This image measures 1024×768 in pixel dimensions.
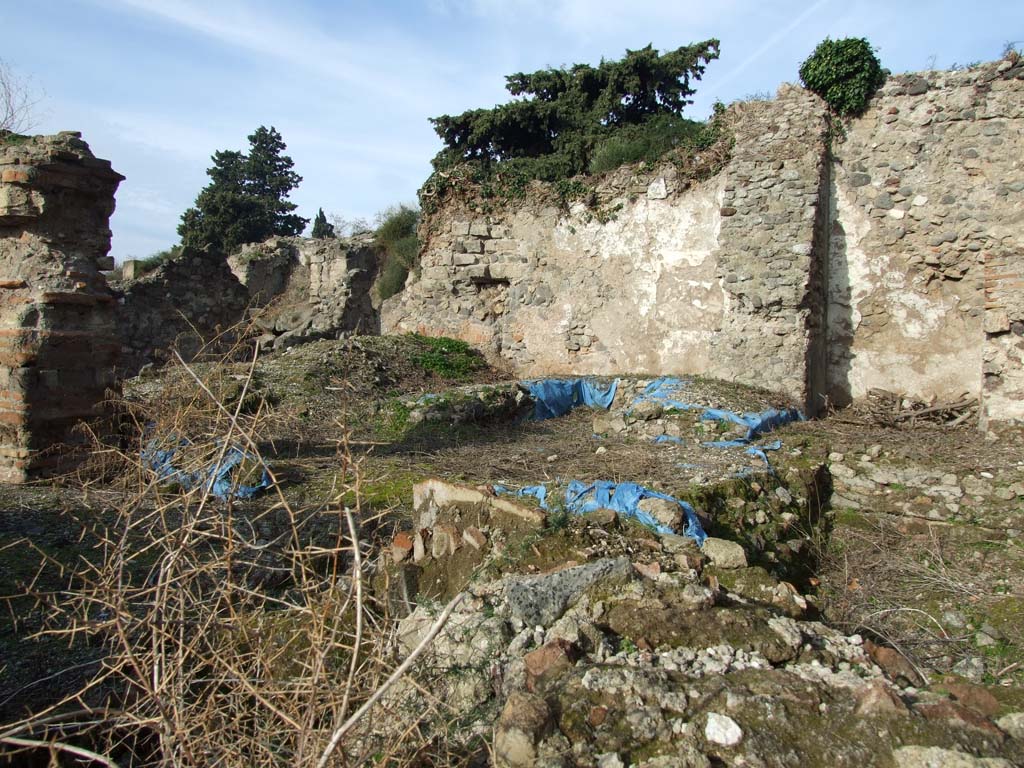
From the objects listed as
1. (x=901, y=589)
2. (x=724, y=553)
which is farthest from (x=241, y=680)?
(x=901, y=589)

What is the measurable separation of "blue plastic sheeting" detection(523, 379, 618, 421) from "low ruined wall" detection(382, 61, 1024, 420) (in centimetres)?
117

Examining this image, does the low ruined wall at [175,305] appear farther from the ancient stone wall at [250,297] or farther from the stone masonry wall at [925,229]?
the stone masonry wall at [925,229]

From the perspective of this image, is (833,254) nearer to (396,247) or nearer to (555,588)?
(555,588)

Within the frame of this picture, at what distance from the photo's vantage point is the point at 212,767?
2.04 m

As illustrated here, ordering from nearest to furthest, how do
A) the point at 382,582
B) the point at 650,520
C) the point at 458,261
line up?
the point at 382,582 → the point at 650,520 → the point at 458,261

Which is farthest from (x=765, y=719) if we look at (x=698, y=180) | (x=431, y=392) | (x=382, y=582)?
(x=698, y=180)

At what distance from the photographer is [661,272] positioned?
941 cm

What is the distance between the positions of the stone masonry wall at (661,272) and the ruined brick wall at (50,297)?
5.55 metres

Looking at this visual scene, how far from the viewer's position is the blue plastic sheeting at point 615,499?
4359mm

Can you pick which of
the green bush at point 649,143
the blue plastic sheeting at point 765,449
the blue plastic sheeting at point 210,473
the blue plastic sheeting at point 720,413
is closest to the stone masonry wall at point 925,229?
the blue plastic sheeting at point 720,413

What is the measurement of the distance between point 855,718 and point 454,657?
145cm

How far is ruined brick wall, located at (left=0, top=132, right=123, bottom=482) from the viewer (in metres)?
5.78

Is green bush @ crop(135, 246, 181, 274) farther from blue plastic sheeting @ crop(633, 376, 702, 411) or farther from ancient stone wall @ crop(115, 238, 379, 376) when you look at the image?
blue plastic sheeting @ crop(633, 376, 702, 411)

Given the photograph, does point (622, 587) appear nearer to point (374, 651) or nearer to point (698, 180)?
point (374, 651)
